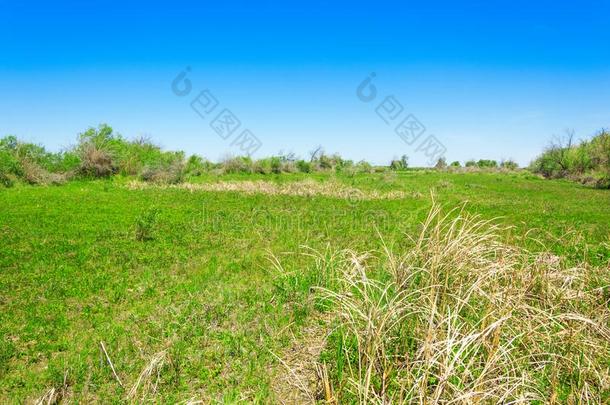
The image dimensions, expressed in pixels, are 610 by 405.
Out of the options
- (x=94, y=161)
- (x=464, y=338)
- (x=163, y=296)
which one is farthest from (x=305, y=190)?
(x=94, y=161)

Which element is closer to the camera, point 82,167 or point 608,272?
→ point 608,272

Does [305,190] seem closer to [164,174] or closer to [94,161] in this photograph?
[164,174]

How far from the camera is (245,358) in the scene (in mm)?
4430

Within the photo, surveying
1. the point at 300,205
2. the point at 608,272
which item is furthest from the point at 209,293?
the point at 300,205

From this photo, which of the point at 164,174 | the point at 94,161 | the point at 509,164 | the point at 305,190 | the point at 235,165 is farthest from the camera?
the point at 509,164

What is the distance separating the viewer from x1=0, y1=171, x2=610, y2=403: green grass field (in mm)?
4027

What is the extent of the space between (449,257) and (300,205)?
1309 centimetres

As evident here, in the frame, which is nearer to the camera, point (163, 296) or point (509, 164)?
point (163, 296)

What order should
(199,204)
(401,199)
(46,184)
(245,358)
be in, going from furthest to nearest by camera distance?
(46,184) < (401,199) < (199,204) < (245,358)

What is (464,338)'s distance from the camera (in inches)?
116

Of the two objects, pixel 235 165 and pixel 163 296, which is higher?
pixel 235 165

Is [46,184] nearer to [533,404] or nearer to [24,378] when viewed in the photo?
[24,378]

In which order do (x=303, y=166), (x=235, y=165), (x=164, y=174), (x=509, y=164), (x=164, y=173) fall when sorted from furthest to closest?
(x=509, y=164) < (x=303, y=166) < (x=235, y=165) < (x=164, y=173) < (x=164, y=174)

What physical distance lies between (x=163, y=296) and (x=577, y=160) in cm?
5858
